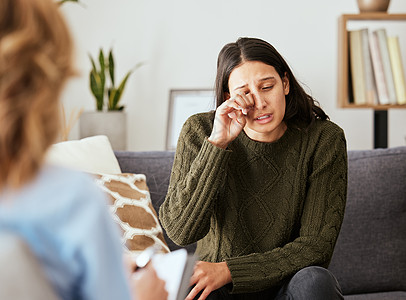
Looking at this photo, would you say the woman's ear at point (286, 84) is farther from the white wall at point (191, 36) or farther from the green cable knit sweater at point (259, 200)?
the white wall at point (191, 36)

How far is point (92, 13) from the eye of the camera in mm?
3090

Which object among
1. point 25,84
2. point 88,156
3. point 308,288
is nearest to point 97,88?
point 88,156

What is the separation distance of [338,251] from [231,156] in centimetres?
57

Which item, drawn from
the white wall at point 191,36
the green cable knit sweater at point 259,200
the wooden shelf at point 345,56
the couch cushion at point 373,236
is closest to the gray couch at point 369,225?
the couch cushion at point 373,236

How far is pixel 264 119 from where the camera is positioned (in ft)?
5.54

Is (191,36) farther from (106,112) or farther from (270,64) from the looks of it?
(270,64)

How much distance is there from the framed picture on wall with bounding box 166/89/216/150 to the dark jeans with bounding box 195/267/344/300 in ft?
4.74

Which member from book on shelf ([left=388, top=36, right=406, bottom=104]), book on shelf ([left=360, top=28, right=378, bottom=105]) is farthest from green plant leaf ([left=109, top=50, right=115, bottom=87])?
book on shelf ([left=388, top=36, right=406, bottom=104])

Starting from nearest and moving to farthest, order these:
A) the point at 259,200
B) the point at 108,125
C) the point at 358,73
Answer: the point at 259,200 → the point at 358,73 → the point at 108,125

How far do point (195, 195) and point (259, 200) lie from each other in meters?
0.20

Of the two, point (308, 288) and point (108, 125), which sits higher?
point (108, 125)

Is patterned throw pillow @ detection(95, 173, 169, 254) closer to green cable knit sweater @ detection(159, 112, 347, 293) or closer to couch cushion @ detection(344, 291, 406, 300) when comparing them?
green cable knit sweater @ detection(159, 112, 347, 293)

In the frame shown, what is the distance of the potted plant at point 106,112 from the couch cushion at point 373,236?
118 cm

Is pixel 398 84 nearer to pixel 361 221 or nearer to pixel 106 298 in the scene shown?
pixel 361 221
